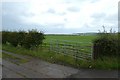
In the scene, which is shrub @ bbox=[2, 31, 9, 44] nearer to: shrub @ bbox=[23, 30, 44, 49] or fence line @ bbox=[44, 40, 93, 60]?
shrub @ bbox=[23, 30, 44, 49]

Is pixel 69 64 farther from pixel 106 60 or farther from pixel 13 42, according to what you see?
pixel 13 42

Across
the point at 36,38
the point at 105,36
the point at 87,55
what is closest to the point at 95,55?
the point at 87,55

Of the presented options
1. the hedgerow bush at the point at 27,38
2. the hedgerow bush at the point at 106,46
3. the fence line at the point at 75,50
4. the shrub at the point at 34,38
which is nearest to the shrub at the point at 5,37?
the hedgerow bush at the point at 27,38

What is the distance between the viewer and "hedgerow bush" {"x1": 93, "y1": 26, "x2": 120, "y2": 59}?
9898mm

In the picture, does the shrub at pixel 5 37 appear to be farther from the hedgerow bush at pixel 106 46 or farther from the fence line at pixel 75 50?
the hedgerow bush at pixel 106 46

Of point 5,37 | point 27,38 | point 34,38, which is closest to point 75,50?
point 34,38

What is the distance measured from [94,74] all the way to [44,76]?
6.95 feet

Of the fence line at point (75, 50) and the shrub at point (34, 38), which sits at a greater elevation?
the shrub at point (34, 38)

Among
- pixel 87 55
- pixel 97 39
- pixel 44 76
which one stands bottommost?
pixel 44 76

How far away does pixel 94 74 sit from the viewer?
8164mm

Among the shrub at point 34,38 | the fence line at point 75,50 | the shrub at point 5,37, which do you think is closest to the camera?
the fence line at point 75,50

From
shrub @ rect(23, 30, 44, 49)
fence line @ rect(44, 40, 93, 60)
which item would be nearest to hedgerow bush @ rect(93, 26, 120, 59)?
fence line @ rect(44, 40, 93, 60)

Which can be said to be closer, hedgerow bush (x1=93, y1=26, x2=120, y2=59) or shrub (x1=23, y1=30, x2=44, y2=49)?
hedgerow bush (x1=93, y1=26, x2=120, y2=59)

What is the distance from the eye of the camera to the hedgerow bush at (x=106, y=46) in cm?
990
